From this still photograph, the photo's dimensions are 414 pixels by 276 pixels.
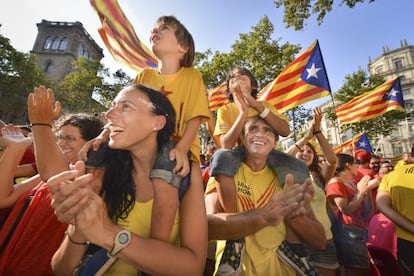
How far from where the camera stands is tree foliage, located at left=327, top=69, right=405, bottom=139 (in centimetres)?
2264

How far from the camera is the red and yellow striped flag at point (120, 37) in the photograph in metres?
3.48

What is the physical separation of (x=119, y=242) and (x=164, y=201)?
35 cm

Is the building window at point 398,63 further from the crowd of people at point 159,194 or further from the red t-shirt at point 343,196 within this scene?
the crowd of people at point 159,194

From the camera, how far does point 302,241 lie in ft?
6.74

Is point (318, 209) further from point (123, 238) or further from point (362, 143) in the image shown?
point (362, 143)

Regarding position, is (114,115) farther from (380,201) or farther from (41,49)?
(41,49)

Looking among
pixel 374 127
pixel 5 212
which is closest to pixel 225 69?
pixel 374 127

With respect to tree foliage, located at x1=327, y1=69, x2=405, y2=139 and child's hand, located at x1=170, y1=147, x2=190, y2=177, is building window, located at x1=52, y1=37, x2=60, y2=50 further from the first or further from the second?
child's hand, located at x1=170, y1=147, x2=190, y2=177

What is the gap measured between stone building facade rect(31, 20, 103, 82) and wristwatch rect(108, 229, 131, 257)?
48910mm

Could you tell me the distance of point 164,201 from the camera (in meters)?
1.49

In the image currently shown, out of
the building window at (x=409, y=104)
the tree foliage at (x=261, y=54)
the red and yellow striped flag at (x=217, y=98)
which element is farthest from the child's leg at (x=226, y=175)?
the building window at (x=409, y=104)

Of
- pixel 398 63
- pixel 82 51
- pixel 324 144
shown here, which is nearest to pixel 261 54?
pixel 324 144

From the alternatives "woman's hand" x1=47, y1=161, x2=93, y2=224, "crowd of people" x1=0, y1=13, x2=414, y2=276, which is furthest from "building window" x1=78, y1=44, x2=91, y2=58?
"woman's hand" x1=47, y1=161, x2=93, y2=224

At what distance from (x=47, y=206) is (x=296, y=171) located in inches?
82.0
